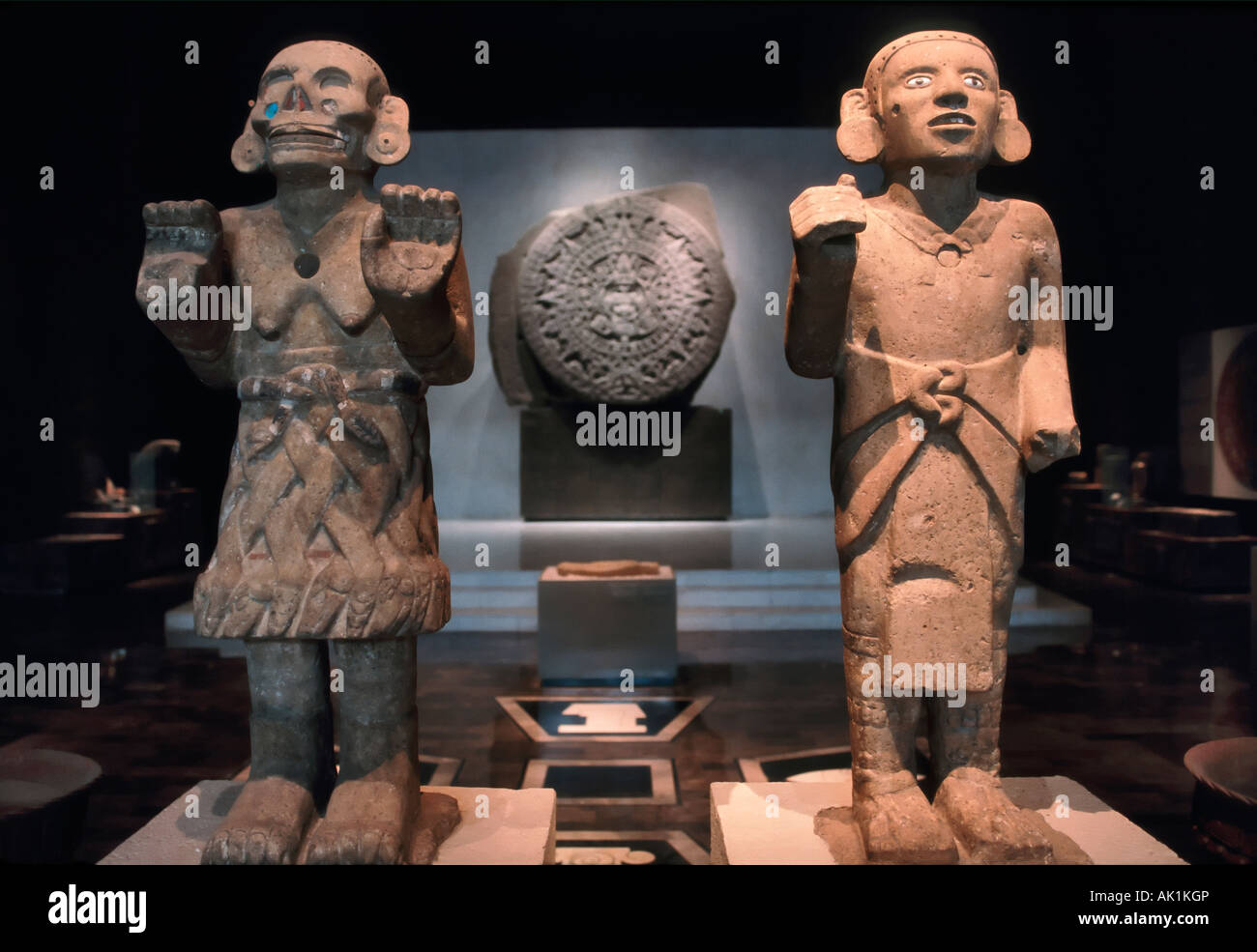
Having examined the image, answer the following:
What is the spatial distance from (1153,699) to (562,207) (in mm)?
5372

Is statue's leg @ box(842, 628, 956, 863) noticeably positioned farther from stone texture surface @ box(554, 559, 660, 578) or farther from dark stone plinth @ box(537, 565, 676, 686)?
stone texture surface @ box(554, 559, 660, 578)

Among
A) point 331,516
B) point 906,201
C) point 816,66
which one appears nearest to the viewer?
point 331,516

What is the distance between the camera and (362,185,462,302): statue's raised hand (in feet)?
6.63

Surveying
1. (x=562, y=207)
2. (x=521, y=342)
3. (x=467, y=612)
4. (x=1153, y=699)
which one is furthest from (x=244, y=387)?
(x=562, y=207)

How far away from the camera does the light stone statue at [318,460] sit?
2.21 metres

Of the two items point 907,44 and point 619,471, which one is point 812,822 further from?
point 619,471

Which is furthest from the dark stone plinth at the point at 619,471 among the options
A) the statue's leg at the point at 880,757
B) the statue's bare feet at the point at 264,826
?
the statue's bare feet at the point at 264,826

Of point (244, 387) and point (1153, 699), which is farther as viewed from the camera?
point (1153, 699)

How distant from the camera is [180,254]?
2.20m

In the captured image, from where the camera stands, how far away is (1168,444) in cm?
Result: 424

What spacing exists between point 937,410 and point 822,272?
0.46 meters
